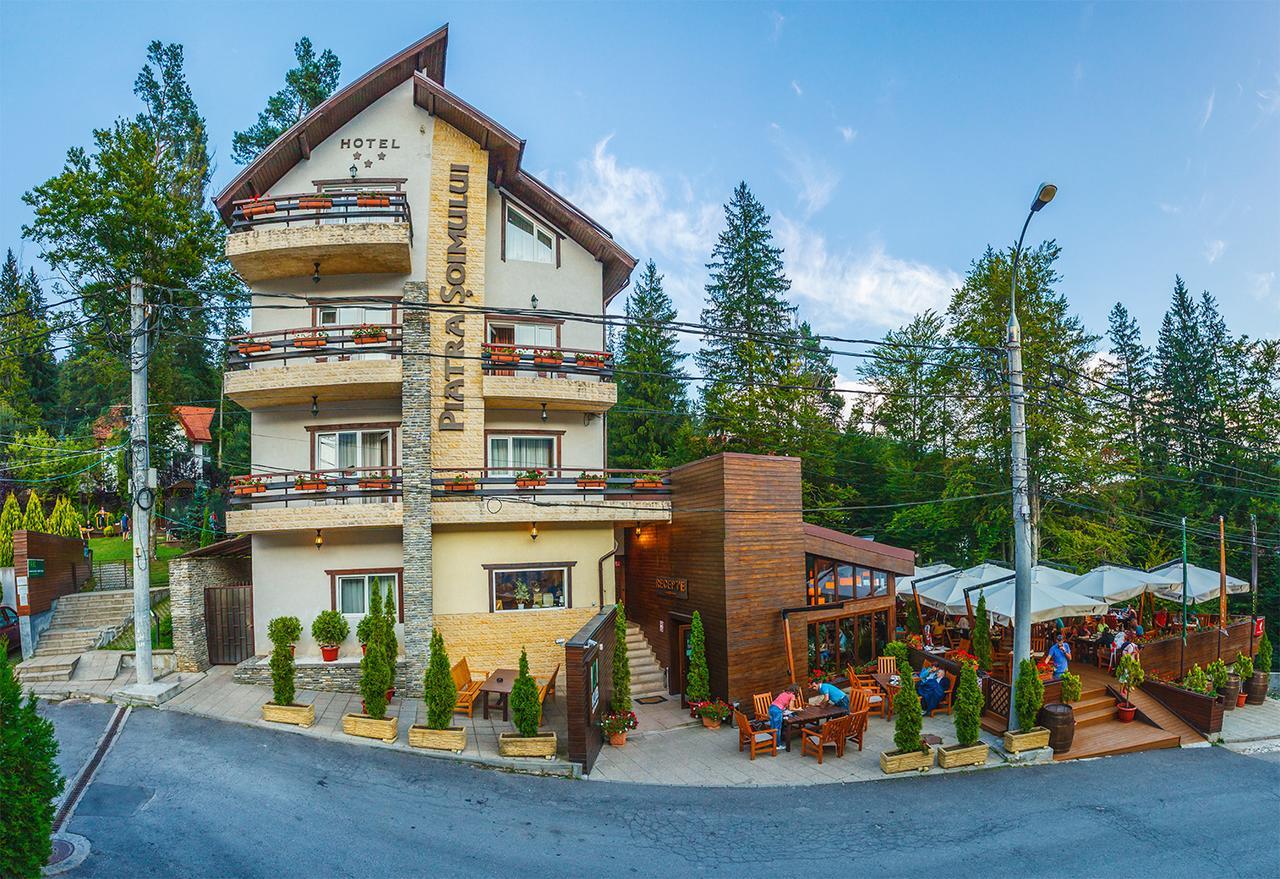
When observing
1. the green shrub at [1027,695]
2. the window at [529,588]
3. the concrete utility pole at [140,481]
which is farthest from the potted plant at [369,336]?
the green shrub at [1027,695]

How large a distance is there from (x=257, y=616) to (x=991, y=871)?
17.1 metres

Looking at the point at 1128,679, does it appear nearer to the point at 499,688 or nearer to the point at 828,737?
the point at 828,737

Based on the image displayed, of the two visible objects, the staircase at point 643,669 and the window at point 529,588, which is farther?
the window at point 529,588

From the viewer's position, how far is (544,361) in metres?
18.3

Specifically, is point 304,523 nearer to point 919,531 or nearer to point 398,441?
point 398,441

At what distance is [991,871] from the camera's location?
344 inches

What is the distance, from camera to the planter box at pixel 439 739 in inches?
489

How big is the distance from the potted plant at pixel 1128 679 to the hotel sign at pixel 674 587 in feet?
32.8

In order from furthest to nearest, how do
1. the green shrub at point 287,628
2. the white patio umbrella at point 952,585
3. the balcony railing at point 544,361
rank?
the white patio umbrella at point 952,585
the balcony railing at point 544,361
the green shrub at point 287,628

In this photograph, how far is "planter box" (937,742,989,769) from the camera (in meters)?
12.3

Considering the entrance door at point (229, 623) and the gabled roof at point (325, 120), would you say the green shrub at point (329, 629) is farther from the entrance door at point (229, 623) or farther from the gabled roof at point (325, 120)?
the gabled roof at point (325, 120)

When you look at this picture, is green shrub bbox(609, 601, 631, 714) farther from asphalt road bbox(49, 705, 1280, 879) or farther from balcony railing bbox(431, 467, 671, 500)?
balcony railing bbox(431, 467, 671, 500)

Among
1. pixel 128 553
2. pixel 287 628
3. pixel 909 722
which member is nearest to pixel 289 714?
pixel 287 628

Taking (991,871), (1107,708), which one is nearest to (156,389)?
(991,871)
